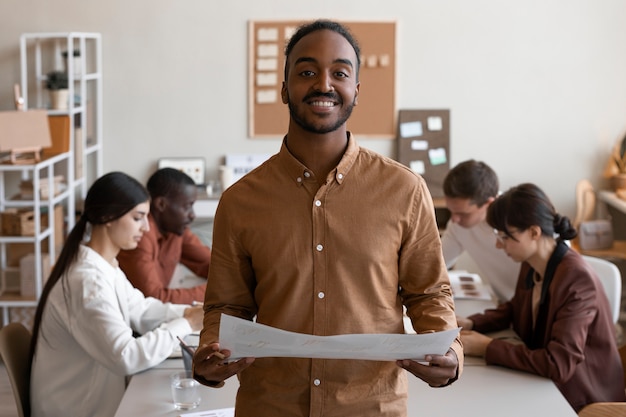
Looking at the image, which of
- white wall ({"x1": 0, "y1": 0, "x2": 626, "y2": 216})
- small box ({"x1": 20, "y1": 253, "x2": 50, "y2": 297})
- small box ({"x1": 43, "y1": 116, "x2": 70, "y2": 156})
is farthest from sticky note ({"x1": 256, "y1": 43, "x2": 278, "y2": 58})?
small box ({"x1": 20, "y1": 253, "x2": 50, "y2": 297})

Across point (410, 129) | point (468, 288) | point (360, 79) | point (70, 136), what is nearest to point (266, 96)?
point (360, 79)

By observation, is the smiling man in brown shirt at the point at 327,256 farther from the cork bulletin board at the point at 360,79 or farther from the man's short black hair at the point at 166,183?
the cork bulletin board at the point at 360,79

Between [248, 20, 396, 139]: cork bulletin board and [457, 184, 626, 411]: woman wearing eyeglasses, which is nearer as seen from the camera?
[457, 184, 626, 411]: woman wearing eyeglasses

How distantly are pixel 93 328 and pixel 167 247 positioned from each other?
53.3 inches

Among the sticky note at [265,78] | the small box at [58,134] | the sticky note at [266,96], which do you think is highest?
the sticky note at [265,78]

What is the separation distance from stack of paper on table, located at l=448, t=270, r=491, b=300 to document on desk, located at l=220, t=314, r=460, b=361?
85.6 inches

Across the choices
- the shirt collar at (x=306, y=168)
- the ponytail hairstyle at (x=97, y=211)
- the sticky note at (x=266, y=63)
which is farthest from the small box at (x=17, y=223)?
the shirt collar at (x=306, y=168)

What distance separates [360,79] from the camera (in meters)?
5.98

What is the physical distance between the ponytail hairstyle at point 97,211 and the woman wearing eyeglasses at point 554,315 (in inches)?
47.0

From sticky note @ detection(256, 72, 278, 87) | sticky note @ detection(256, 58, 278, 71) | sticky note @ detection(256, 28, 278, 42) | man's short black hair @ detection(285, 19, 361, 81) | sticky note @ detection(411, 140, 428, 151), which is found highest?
sticky note @ detection(256, 28, 278, 42)

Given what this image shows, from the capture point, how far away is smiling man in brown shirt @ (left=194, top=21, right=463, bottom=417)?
5.16 feet

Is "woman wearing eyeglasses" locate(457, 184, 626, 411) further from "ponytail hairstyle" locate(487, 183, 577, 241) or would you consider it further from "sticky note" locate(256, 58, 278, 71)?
"sticky note" locate(256, 58, 278, 71)

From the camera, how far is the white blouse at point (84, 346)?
2637mm

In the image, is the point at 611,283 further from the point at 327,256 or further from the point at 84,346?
the point at 327,256
